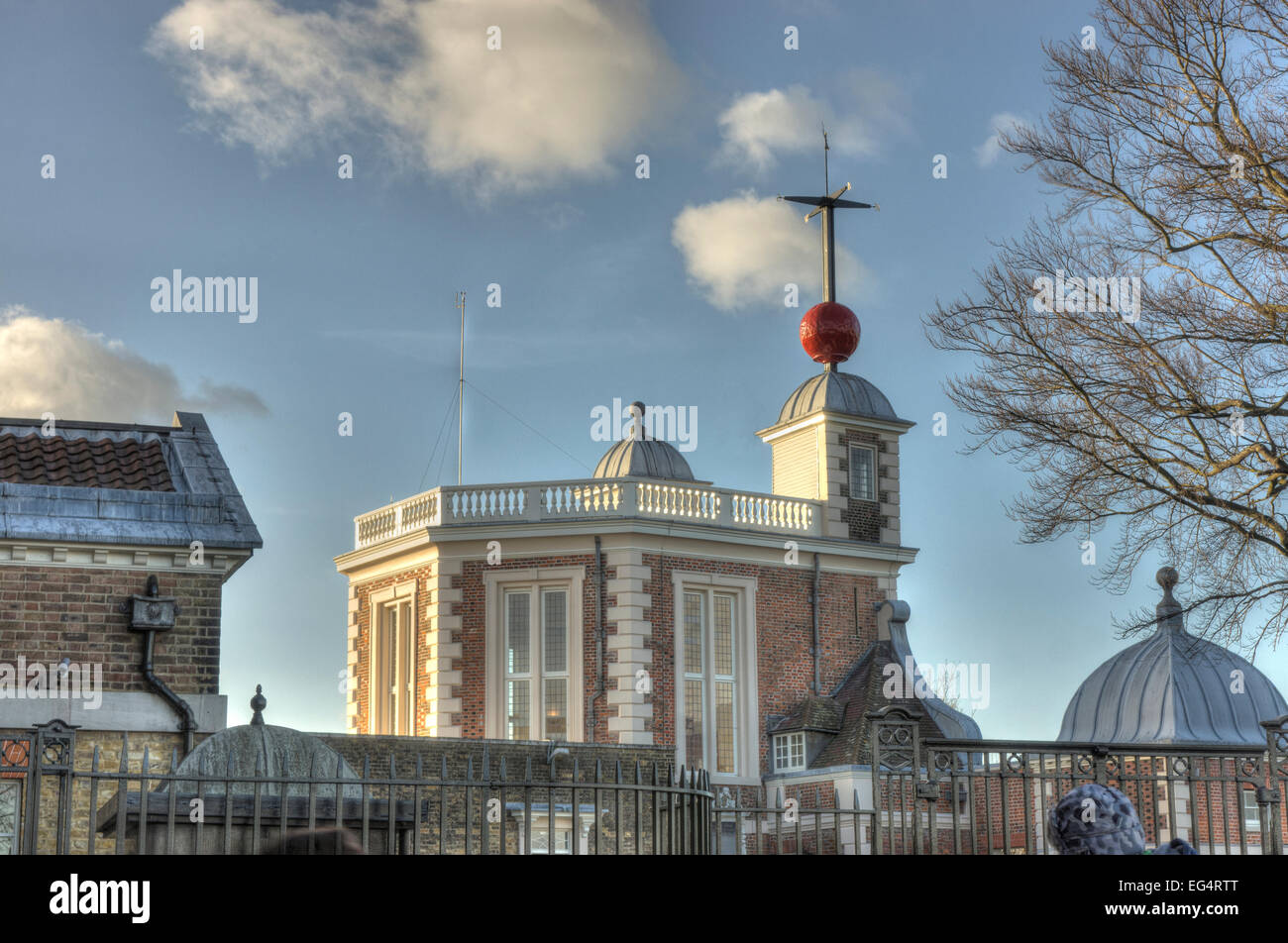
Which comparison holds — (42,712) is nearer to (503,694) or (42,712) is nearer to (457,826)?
(457,826)

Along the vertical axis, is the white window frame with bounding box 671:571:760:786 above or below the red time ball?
below

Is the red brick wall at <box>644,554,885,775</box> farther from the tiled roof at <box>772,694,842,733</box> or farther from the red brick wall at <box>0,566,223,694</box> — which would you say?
the red brick wall at <box>0,566,223,694</box>

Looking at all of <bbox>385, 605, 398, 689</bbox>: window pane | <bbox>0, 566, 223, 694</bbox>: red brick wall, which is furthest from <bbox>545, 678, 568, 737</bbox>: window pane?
<bbox>0, 566, 223, 694</bbox>: red brick wall

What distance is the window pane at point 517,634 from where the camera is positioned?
107 feet

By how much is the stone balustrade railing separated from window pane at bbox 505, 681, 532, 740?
3406mm

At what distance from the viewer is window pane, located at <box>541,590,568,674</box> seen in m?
32.5

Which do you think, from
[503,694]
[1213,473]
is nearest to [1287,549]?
[1213,473]

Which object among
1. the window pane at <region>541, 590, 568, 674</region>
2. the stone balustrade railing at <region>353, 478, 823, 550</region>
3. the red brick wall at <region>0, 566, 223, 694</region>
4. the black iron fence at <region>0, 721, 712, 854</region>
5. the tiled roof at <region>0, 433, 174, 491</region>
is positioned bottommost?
the black iron fence at <region>0, 721, 712, 854</region>

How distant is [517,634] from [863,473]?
890cm

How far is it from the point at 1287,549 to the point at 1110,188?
4.85 meters

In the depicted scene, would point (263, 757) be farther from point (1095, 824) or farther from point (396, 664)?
point (396, 664)

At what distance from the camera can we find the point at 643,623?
32.2 m
